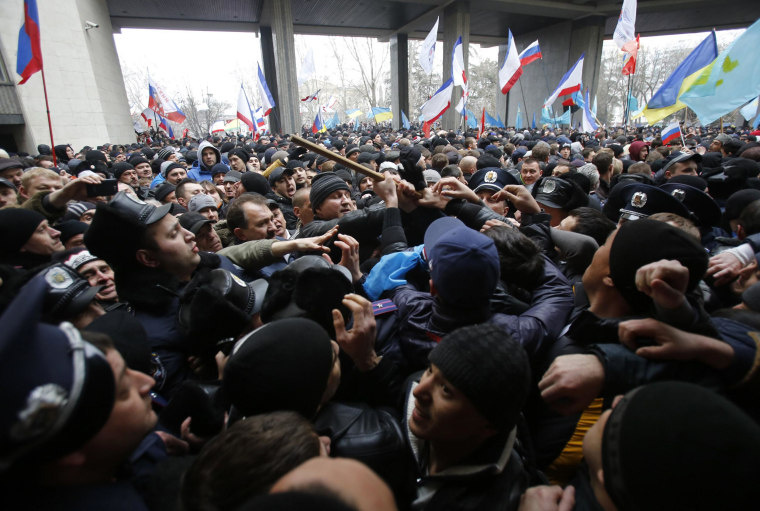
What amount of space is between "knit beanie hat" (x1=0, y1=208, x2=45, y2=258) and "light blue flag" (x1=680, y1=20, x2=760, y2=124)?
754 centimetres

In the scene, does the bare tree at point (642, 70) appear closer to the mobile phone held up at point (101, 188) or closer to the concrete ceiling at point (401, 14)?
the concrete ceiling at point (401, 14)

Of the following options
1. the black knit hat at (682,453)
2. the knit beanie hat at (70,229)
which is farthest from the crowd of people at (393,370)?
the knit beanie hat at (70,229)

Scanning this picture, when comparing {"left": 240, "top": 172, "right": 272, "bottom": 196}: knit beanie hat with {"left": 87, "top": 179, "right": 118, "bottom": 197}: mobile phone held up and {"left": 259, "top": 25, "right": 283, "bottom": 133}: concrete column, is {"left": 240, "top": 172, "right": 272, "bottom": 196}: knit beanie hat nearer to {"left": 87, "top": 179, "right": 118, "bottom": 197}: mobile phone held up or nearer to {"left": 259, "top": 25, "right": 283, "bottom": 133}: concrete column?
{"left": 87, "top": 179, "right": 118, "bottom": 197}: mobile phone held up

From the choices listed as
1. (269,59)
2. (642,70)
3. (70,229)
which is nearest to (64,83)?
(269,59)

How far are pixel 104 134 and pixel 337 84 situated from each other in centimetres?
5971

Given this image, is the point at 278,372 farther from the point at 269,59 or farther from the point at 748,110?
the point at 269,59

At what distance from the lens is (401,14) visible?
26.4m

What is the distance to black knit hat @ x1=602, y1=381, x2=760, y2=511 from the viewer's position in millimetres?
717

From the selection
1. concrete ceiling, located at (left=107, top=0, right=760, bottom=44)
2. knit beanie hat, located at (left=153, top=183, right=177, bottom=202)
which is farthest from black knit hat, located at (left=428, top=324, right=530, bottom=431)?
concrete ceiling, located at (left=107, top=0, right=760, bottom=44)

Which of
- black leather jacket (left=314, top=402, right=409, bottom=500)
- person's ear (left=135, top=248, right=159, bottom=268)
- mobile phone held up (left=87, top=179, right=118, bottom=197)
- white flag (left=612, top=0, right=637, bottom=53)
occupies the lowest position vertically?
black leather jacket (left=314, top=402, right=409, bottom=500)

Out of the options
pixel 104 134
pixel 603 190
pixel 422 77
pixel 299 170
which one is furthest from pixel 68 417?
pixel 422 77

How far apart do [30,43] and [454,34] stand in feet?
76.5

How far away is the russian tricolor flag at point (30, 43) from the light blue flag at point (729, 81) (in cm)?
1010

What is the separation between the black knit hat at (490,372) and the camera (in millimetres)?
1126
